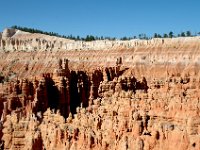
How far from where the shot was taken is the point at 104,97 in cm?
4947

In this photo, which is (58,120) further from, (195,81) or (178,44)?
(178,44)

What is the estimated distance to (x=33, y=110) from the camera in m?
47.6

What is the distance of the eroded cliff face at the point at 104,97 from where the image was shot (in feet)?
94.0

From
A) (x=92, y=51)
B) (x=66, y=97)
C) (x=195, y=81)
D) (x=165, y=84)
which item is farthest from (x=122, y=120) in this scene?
(x=92, y=51)

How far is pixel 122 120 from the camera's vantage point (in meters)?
31.1

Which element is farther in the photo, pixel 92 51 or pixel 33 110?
pixel 92 51

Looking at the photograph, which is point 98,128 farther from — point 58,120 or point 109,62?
point 109,62

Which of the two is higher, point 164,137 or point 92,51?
point 92,51

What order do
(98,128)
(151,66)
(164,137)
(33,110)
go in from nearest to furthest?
1. (164,137)
2. (98,128)
3. (33,110)
4. (151,66)

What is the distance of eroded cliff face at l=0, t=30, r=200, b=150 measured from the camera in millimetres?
28641

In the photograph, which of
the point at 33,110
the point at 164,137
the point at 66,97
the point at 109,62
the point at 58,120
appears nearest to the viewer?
the point at 164,137

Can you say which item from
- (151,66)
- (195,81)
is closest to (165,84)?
(195,81)

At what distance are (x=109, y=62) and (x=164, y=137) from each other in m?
51.7

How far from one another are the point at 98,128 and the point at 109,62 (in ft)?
151
